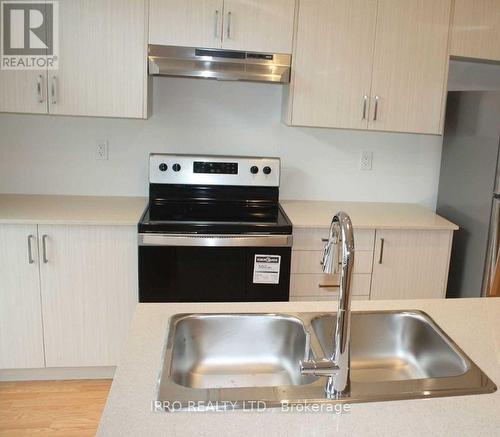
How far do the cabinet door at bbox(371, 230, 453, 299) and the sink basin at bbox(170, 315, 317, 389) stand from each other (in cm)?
138

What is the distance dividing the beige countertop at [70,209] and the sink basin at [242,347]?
44.4 inches

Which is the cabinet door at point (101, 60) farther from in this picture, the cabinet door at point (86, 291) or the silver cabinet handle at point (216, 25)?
the cabinet door at point (86, 291)

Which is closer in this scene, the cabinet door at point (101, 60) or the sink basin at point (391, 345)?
the sink basin at point (391, 345)

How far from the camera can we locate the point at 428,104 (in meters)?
2.78

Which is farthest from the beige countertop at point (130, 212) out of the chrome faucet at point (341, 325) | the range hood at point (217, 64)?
the chrome faucet at point (341, 325)

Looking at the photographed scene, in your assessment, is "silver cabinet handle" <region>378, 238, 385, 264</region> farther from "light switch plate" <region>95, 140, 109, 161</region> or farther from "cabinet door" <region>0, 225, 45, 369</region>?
"cabinet door" <region>0, 225, 45, 369</region>

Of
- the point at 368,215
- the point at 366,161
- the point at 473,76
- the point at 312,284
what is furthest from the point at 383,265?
the point at 473,76

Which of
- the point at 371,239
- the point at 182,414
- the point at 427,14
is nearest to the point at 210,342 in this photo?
the point at 182,414

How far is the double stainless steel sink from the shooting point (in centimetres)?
136

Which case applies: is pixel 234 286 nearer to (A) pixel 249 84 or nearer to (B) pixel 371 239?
(B) pixel 371 239

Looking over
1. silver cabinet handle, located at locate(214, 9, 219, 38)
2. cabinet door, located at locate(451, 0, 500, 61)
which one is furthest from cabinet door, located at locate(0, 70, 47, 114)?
cabinet door, located at locate(451, 0, 500, 61)

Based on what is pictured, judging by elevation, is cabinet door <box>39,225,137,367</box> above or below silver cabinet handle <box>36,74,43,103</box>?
below

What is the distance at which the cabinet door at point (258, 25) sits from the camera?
8.29 ft

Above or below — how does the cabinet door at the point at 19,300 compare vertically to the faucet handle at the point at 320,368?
below
